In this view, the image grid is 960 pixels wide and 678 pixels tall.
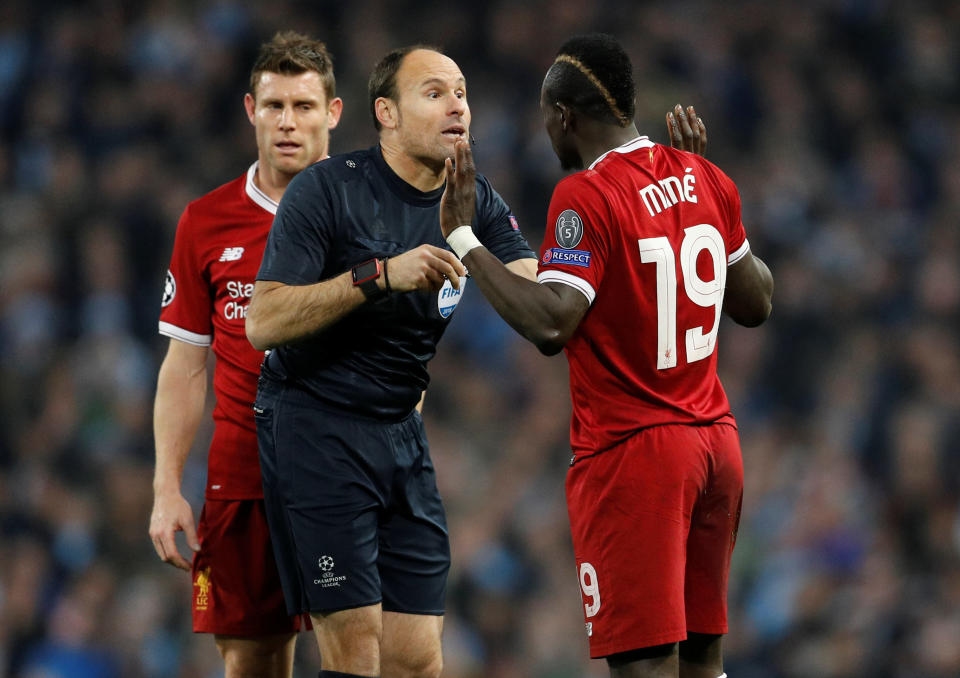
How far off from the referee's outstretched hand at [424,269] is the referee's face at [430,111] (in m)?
0.49

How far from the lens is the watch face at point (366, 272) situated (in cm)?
347

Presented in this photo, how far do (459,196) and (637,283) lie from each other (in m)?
0.57

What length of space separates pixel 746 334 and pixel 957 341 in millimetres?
1495

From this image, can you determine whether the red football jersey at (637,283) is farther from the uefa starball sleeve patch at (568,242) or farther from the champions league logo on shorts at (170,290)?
the champions league logo on shorts at (170,290)

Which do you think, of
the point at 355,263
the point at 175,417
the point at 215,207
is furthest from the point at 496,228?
the point at 175,417

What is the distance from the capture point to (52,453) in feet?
26.6

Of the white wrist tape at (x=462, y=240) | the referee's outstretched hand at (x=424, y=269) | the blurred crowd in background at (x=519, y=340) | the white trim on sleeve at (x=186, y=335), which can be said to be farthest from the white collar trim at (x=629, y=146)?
the blurred crowd in background at (x=519, y=340)

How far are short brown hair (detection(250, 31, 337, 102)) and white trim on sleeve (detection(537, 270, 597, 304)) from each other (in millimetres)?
1521

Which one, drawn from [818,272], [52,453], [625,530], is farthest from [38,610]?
[818,272]

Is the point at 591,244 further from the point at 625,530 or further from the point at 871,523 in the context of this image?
the point at 871,523

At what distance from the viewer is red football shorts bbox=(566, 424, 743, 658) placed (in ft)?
11.1

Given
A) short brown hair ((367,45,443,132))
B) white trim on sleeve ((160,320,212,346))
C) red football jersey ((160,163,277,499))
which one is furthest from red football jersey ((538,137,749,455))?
white trim on sleeve ((160,320,212,346))

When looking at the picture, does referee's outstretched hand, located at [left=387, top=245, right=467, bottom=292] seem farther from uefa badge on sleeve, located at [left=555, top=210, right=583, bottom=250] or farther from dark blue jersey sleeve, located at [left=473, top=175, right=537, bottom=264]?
dark blue jersey sleeve, located at [left=473, top=175, right=537, bottom=264]

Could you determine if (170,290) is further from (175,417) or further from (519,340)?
(519,340)
